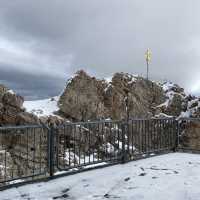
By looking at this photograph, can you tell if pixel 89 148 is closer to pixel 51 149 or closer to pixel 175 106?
pixel 51 149

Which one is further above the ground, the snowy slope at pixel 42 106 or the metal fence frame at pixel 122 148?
the snowy slope at pixel 42 106

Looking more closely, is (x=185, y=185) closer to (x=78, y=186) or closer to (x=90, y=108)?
(x=78, y=186)

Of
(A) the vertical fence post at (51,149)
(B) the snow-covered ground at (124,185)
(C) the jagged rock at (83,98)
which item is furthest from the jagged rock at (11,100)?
(A) the vertical fence post at (51,149)

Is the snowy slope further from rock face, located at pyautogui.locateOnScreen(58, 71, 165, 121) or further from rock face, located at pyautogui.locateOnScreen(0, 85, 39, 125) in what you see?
rock face, located at pyautogui.locateOnScreen(0, 85, 39, 125)

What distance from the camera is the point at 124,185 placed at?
7.38 m

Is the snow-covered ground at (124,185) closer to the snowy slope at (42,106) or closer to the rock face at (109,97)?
the snowy slope at (42,106)

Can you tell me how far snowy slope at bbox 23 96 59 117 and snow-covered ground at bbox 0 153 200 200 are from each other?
22050 millimetres

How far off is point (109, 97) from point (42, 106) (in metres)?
9.79

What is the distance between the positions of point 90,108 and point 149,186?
3296 cm

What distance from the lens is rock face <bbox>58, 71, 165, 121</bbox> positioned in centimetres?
3862

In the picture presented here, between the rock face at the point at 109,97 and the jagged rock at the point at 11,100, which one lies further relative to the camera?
the rock face at the point at 109,97

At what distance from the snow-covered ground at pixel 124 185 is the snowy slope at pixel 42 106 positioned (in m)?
22.0

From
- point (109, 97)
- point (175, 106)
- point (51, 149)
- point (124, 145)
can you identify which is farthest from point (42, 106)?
point (51, 149)

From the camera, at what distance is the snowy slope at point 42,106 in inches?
1221
